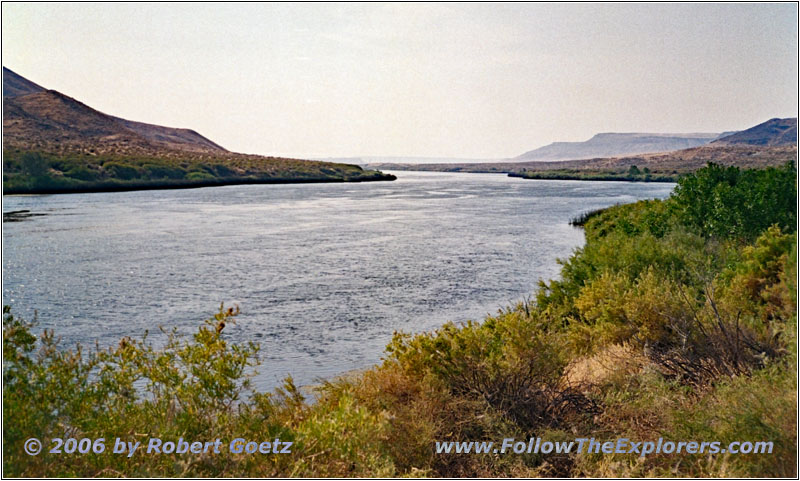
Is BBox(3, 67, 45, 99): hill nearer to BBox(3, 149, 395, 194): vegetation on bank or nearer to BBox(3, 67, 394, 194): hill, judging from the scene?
BBox(3, 67, 394, 194): hill

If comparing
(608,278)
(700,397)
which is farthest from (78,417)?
(608,278)

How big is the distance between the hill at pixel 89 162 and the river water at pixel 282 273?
26751 mm

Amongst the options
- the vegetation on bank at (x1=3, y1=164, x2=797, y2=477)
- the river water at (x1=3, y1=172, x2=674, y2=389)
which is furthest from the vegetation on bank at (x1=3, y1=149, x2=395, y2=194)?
the vegetation on bank at (x1=3, y1=164, x2=797, y2=477)

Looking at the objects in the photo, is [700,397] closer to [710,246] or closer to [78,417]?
[78,417]

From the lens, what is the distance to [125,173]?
3179 inches

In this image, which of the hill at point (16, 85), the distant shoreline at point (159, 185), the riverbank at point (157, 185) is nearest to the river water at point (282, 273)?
the distant shoreline at point (159, 185)

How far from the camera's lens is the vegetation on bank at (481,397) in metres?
6.49

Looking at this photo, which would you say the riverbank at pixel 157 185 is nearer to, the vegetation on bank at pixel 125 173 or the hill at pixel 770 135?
the vegetation on bank at pixel 125 173

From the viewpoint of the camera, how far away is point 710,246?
67.4 feet

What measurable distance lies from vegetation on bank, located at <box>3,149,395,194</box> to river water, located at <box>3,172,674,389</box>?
24361 mm

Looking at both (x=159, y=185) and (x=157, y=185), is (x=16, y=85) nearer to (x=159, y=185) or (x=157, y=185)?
(x=159, y=185)

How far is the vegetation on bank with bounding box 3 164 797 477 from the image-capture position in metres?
6.49

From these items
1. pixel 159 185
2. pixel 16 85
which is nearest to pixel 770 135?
pixel 159 185

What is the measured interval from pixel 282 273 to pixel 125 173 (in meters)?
64.5
